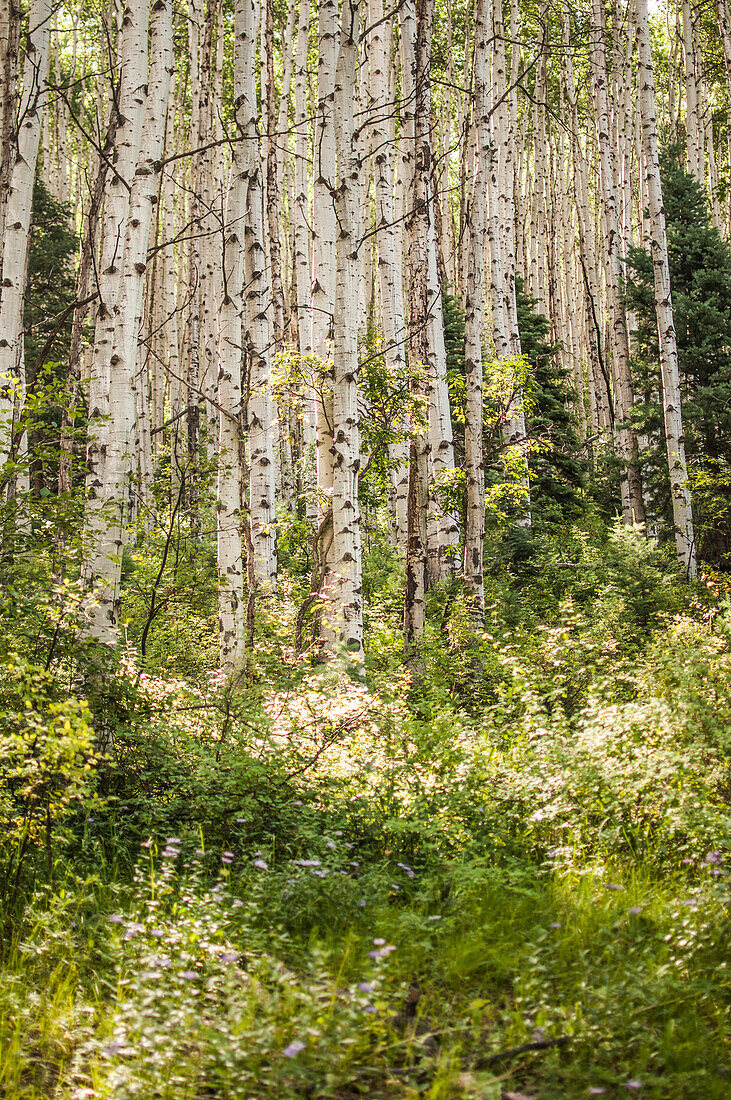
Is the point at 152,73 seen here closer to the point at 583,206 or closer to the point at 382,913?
the point at 382,913

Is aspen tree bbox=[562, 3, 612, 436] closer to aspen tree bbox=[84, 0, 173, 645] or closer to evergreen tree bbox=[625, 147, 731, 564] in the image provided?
evergreen tree bbox=[625, 147, 731, 564]

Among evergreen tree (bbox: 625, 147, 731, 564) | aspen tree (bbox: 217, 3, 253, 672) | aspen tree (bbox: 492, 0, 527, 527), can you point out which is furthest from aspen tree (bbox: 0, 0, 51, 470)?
evergreen tree (bbox: 625, 147, 731, 564)

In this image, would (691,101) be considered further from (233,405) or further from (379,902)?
(379,902)

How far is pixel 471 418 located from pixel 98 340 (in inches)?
166

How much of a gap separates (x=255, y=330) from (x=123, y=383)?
315 centimetres

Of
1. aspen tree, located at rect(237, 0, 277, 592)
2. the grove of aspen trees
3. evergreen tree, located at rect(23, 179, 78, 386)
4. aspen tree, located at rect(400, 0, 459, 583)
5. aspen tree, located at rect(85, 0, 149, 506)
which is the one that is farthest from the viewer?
evergreen tree, located at rect(23, 179, 78, 386)

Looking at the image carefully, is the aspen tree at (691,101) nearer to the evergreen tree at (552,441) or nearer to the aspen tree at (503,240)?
the aspen tree at (503,240)

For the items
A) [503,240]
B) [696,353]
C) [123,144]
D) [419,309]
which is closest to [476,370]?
[419,309]

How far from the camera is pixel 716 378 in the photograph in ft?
42.3

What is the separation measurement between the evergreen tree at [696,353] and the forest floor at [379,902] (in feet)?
24.5

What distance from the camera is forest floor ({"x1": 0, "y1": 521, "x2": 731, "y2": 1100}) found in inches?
91.7

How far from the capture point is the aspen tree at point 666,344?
37.9ft

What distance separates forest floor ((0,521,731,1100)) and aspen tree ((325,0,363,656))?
3.81 ft

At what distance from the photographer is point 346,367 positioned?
6.93 metres
